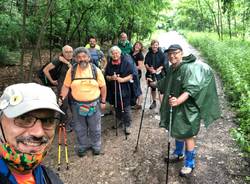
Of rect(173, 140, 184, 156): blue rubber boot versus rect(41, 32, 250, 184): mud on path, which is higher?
rect(173, 140, 184, 156): blue rubber boot

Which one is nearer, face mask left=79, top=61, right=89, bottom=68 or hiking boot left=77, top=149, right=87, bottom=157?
face mask left=79, top=61, right=89, bottom=68

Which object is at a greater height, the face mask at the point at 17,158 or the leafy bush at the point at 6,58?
the face mask at the point at 17,158

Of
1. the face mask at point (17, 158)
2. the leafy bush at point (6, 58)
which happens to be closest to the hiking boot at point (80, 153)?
the face mask at point (17, 158)

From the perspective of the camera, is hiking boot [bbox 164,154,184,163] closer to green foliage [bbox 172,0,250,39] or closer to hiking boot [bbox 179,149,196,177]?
hiking boot [bbox 179,149,196,177]

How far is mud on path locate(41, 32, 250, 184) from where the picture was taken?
5.38 m

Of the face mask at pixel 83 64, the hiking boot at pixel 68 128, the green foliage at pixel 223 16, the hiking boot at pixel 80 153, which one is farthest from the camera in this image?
the green foliage at pixel 223 16

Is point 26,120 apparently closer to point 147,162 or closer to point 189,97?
point 189,97

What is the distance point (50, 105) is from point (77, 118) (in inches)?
182

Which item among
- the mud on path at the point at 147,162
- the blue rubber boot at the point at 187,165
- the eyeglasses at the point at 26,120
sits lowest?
the mud on path at the point at 147,162

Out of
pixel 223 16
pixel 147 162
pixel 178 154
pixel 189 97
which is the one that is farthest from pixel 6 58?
pixel 223 16

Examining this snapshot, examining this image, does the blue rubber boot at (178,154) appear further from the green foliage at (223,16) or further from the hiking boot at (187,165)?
the green foliage at (223,16)

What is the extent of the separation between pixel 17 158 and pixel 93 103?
4.36 m

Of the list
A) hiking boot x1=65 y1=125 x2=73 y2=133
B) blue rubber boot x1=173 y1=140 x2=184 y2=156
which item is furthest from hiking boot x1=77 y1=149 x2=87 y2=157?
blue rubber boot x1=173 y1=140 x2=184 y2=156

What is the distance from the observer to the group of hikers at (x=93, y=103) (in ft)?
4.96
